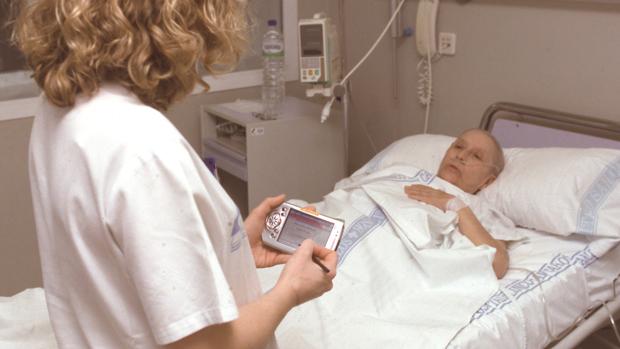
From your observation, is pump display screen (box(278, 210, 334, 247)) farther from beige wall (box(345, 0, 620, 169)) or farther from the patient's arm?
beige wall (box(345, 0, 620, 169))

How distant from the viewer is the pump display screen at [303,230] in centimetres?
136

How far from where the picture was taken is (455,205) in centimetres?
199

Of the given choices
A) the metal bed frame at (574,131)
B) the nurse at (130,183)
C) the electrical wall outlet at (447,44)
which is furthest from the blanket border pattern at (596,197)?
the nurse at (130,183)

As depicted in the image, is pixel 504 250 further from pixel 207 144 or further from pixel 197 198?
pixel 207 144

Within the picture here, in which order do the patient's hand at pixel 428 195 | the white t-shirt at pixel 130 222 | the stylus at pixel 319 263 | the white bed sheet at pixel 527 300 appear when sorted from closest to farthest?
the white t-shirt at pixel 130 222, the stylus at pixel 319 263, the white bed sheet at pixel 527 300, the patient's hand at pixel 428 195

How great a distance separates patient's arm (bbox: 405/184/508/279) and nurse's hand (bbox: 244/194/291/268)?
728 mm

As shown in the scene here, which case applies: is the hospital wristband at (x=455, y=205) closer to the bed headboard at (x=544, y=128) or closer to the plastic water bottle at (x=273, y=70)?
the bed headboard at (x=544, y=128)

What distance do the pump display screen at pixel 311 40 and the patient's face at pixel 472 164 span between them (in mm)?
709

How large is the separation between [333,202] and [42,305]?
2.94 feet

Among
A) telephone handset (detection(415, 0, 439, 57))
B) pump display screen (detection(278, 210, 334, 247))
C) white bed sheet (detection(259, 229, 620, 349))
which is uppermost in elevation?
telephone handset (detection(415, 0, 439, 57))

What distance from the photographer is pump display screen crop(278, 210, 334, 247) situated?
1363mm

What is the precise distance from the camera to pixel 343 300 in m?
1.69

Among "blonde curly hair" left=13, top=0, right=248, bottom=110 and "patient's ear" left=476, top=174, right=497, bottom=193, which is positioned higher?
"blonde curly hair" left=13, top=0, right=248, bottom=110

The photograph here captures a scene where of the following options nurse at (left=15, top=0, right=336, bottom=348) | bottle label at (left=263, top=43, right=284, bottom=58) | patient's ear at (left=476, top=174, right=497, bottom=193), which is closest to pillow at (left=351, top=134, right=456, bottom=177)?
patient's ear at (left=476, top=174, right=497, bottom=193)
